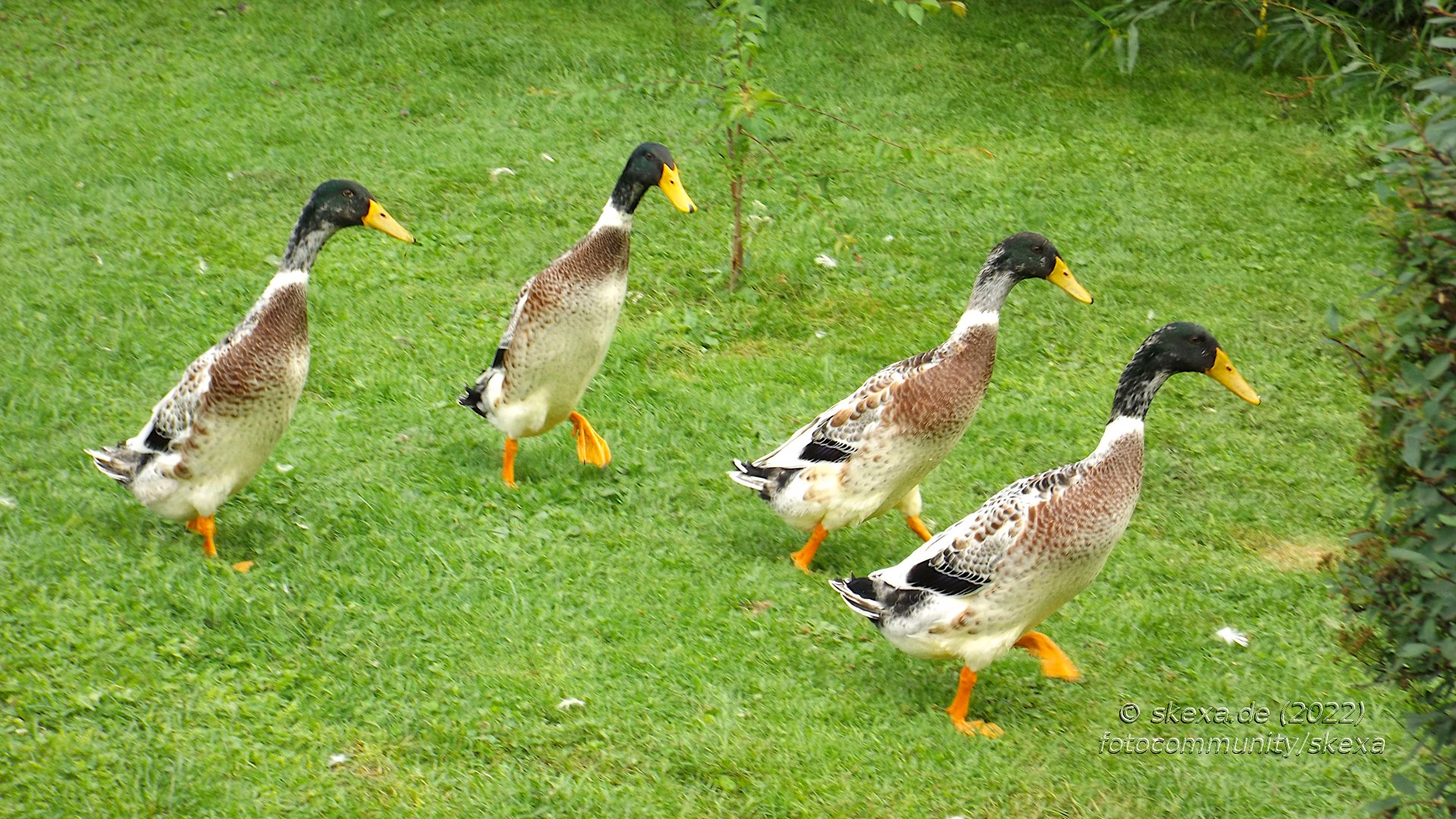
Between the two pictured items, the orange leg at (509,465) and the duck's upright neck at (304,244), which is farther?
the orange leg at (509,465)

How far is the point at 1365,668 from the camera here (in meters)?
5.10

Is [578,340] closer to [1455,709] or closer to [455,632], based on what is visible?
[455,632]

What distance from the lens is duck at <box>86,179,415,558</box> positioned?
496cm

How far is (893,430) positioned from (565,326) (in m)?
1.57

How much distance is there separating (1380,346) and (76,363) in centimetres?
595

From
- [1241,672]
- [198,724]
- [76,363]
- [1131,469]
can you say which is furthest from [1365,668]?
[76,363]

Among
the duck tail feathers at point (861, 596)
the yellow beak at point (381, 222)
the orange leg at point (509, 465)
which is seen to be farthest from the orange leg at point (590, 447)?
the duck tail feathers at point (861, 596)

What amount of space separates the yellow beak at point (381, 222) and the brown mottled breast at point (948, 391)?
214 cm

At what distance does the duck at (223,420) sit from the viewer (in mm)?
4965

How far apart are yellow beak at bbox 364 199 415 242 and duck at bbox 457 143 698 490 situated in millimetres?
662

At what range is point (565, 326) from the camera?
19.3 ft

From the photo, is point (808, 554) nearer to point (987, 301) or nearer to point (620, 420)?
point (987, 301)

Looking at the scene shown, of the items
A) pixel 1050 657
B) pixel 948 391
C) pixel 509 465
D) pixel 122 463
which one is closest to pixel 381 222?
pixel 509 465

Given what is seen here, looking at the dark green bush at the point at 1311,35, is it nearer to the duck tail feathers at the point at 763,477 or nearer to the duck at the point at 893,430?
the duck at the point at 893,430
